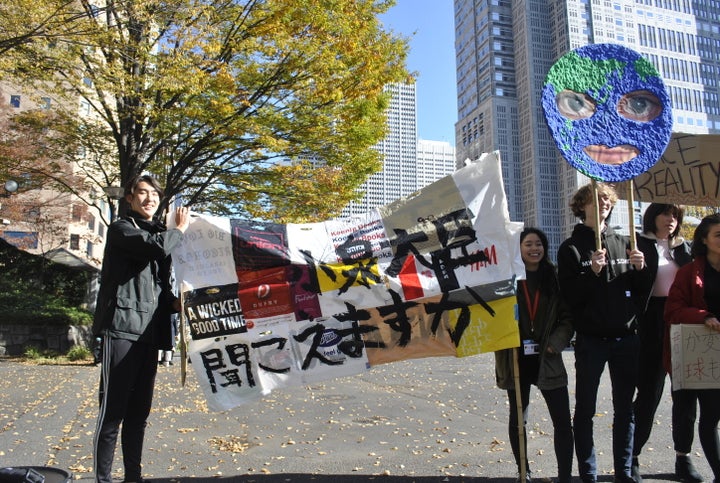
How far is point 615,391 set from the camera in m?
3.87

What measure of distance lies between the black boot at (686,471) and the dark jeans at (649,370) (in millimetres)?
242

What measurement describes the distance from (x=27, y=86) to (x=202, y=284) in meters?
9.92

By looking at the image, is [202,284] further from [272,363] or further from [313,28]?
[313,28]

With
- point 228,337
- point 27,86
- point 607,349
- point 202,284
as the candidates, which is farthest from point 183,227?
point 27,86

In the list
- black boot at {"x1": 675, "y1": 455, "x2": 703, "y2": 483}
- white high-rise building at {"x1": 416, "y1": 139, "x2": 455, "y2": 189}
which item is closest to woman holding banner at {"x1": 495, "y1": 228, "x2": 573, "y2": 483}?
black boot at {"x1": 675, "y1": 455, "x2": 703, "y2": 483}

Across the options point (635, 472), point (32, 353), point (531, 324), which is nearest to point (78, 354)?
point (32, 353)

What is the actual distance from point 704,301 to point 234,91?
977 cm

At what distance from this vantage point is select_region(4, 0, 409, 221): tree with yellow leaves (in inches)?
418

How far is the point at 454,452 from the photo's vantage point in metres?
5.11

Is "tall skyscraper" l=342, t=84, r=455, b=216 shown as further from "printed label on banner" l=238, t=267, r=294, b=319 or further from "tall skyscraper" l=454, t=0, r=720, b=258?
"tall skyscraper" l=454, t=0, r=720, b=258

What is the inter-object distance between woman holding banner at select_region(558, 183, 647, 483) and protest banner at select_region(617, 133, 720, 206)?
122cm

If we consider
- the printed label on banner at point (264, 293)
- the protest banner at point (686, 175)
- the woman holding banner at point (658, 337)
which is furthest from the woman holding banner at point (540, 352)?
the printed label on banner at point (264, 293)

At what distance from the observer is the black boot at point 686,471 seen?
416cm

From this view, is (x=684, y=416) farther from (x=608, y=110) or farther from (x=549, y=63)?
(x=549, y=63)
